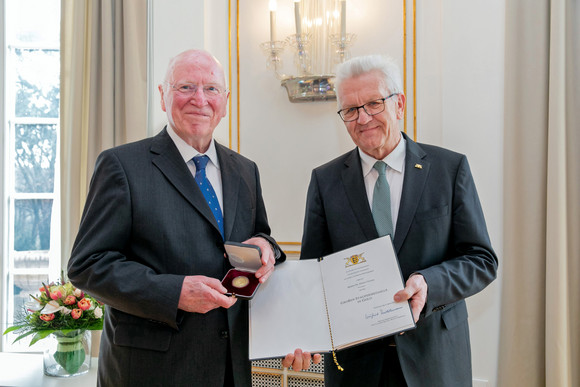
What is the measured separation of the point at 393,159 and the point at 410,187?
154 mm

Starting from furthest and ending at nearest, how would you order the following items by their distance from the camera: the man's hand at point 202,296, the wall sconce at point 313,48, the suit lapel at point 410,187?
the wall sconce at point 313,48 → the suit lapel at point 410,187 → the man's hand at point 202,296

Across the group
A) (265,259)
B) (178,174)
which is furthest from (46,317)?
(265,259)

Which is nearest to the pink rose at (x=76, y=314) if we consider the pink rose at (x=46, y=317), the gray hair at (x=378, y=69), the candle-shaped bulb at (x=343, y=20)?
the pink rose at (x=46, y=317)

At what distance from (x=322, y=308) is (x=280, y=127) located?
1785 mm

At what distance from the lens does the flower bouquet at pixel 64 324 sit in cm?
245

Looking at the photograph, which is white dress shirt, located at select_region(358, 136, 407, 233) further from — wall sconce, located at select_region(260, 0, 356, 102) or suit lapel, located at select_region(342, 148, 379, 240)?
wall sconce, located at select_region(260, 0, 356, 102)

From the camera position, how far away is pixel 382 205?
69.6 inches

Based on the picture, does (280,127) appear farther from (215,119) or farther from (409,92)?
(215,119)

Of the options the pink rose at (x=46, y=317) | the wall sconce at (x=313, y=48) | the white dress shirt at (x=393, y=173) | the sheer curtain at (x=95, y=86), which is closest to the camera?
the white dress shirt at (x=393, y=173)

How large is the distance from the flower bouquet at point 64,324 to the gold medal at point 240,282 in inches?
49.6

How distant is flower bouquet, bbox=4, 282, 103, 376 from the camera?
8.05 feet

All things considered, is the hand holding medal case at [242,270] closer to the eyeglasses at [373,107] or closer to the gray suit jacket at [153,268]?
the gray suit jacket at [153,268]

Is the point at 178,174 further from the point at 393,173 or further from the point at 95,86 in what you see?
the point at 95,86

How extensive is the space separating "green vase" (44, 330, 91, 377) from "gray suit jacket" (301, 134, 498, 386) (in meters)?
1.45
